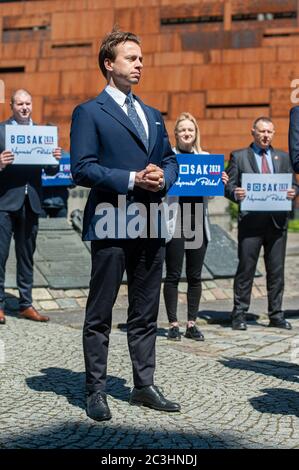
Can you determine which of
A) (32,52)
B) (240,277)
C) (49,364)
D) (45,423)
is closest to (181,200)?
(240,277)

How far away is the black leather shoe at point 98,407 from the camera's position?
466 cm

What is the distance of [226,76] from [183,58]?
4.83 ft

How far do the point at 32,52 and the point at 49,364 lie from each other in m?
22.7

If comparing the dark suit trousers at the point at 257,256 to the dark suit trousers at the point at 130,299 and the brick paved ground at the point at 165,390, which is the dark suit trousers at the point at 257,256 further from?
the dark suit trousers at the point at 130,299

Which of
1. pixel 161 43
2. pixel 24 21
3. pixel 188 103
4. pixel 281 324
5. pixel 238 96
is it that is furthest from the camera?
pixel 24 21

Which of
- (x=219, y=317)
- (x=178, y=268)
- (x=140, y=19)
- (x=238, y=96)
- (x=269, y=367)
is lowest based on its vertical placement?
(x=219, y=317)

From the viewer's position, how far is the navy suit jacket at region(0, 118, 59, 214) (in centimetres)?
848

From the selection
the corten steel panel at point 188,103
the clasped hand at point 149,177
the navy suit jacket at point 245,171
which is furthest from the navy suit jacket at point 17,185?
the corten steel panel at point 188,103

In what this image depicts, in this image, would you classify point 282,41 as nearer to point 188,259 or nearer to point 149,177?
point 188,259

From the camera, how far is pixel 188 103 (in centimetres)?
2602

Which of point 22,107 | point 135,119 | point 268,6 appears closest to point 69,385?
point 135,119

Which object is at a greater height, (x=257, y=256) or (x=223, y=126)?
(x=223, y=126)

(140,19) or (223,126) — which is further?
(140,19)
